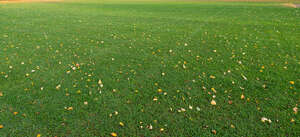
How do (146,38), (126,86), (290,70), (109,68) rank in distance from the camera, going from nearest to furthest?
(126,86) → (290,70) → (109,68) → (146,38)

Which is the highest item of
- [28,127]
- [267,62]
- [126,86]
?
[267,62]

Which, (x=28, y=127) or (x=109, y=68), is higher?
(x=109, y=68)

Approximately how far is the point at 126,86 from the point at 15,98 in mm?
2512

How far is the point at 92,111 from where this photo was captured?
13.0ft

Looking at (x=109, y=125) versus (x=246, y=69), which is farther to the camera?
(x=246, y=69)

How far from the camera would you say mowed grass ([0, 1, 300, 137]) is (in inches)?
142

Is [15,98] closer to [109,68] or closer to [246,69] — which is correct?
[109,68]

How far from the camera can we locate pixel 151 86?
480 centimetres

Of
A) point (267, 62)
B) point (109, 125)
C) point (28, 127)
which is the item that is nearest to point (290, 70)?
point (267, 62)

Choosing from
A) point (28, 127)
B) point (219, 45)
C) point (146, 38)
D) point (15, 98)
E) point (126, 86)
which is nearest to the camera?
point (28, 127)

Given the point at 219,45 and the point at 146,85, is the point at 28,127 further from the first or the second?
the point at 219,45

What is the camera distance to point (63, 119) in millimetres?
3773

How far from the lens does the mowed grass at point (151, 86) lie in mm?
3602

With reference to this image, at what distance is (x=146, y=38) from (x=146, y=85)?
165 inches
